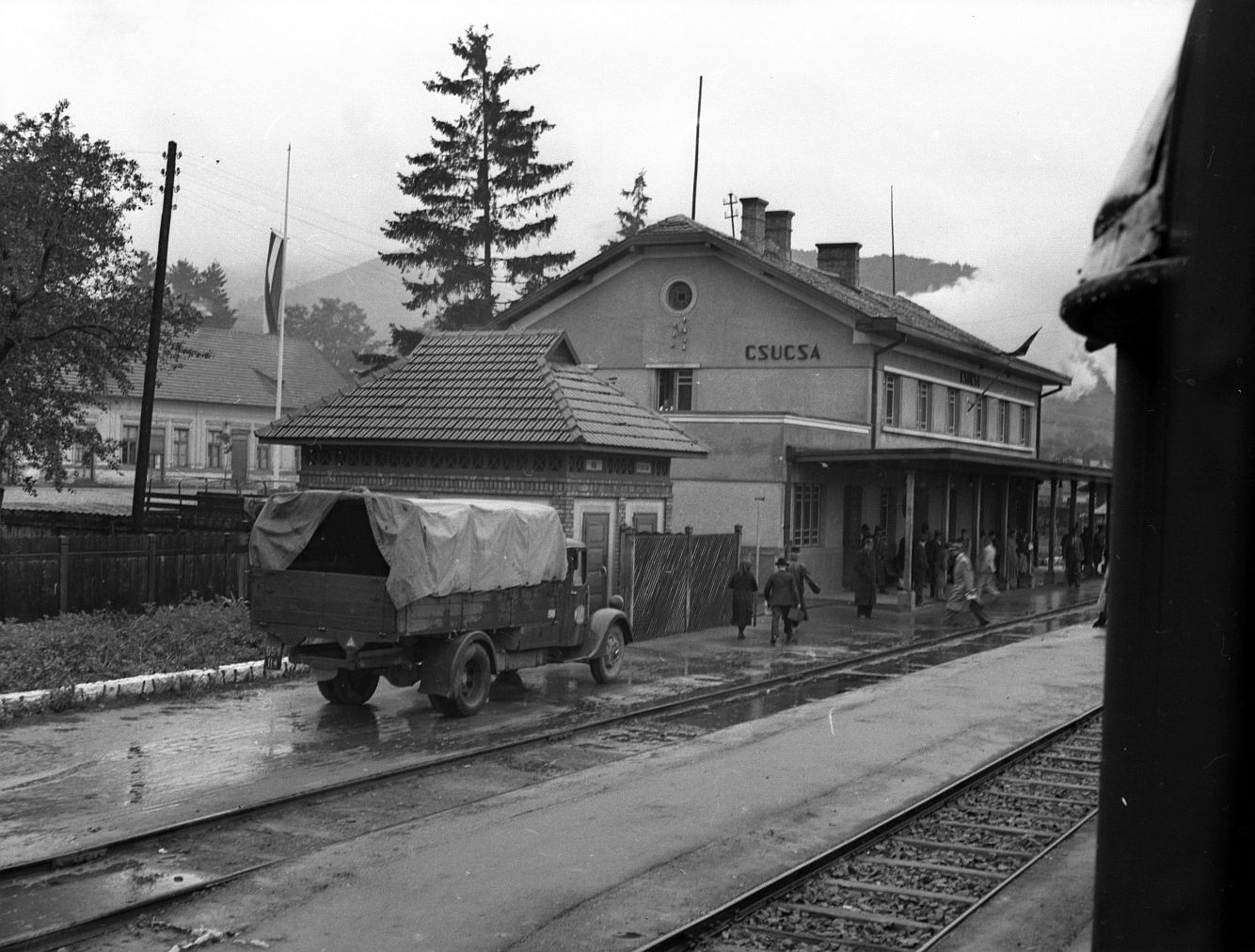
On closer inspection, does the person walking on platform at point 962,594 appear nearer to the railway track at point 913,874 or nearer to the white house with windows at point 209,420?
the railway track at point 913,874

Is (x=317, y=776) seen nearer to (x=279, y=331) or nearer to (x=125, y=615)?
(x=125, y=615)

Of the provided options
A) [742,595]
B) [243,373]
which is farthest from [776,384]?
[243,373]

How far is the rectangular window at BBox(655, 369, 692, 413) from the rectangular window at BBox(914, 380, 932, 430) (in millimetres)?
6690

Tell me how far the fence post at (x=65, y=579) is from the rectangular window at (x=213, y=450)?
41.1m

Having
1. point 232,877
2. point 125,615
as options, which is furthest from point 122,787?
point 125,615

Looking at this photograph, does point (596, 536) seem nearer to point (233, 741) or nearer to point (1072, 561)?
point (233, 741)

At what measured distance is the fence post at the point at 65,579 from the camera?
1927cm

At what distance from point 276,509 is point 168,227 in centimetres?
1262

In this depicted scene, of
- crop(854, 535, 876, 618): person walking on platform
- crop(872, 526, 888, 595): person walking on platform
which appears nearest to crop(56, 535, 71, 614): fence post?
crop(854, 535, 876, 618): person walking on platform

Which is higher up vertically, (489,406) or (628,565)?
(489,406)

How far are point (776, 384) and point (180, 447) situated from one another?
3341 centimetres

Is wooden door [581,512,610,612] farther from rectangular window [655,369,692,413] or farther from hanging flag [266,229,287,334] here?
hanging flag [266,229,287,334]

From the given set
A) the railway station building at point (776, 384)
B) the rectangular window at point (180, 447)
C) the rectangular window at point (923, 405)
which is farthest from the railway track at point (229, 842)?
the rectangular window at point (180, 447)

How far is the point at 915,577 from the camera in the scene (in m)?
33.2
